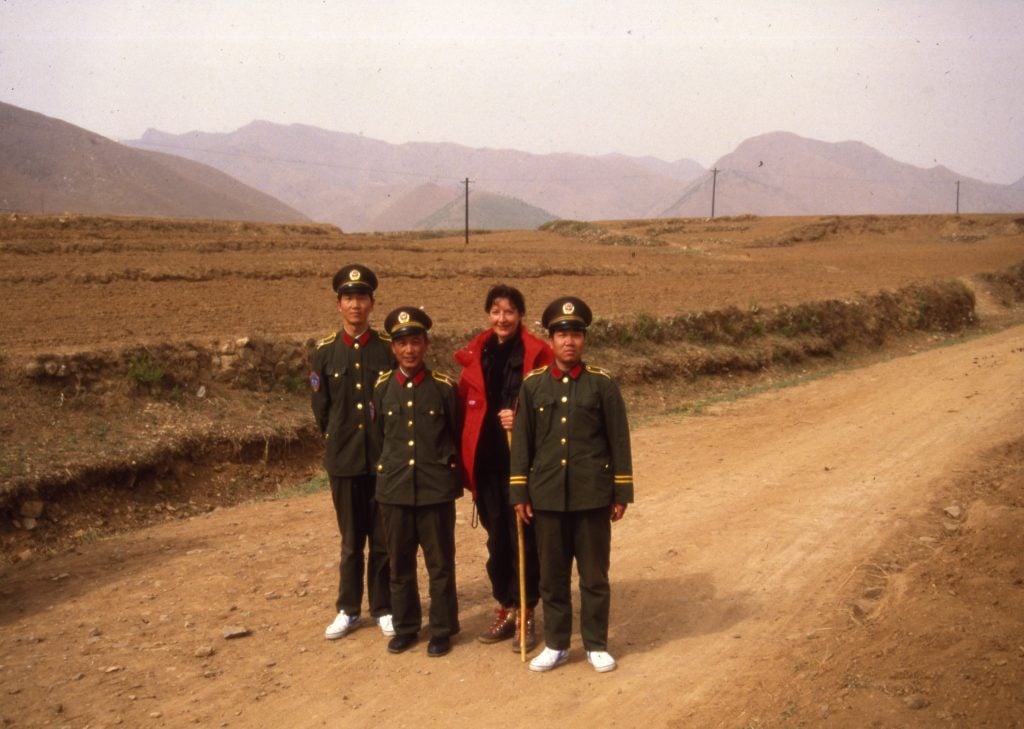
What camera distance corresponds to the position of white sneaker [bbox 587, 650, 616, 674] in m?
5.23

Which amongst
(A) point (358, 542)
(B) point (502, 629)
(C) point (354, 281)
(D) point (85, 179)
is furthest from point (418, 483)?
(D) point (85, 179)

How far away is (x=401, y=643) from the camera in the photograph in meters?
5.64

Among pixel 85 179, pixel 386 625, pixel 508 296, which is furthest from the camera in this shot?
pixel 85 179

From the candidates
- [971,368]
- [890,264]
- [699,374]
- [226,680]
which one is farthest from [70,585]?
[890,264]

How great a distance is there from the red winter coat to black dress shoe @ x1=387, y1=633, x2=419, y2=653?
3.37 ft

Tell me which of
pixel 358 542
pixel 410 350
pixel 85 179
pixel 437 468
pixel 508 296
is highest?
pixel 85 179

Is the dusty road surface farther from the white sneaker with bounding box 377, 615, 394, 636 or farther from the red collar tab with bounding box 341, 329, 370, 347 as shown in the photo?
the red collar tab with bounding box 341, 329, 370, 347

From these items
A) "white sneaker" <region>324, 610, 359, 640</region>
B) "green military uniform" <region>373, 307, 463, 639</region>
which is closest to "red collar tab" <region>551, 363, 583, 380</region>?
"green military uniform" <region>373, 307, 463, 639</region>

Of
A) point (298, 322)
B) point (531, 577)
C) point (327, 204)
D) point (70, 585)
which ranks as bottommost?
point (70, 585)

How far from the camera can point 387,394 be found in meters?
5.61

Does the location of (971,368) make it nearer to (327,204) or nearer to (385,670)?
(385,670)

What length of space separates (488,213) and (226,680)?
133 metres

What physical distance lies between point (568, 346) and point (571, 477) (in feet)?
2.35

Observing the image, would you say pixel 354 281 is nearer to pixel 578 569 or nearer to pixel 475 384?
pixel 475 384
